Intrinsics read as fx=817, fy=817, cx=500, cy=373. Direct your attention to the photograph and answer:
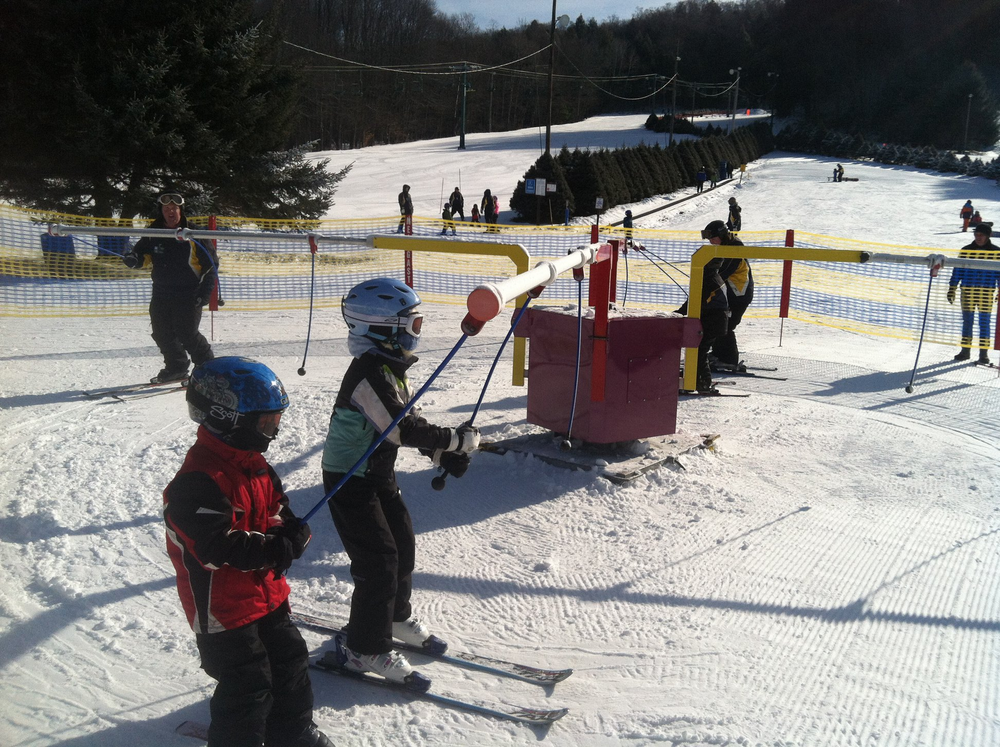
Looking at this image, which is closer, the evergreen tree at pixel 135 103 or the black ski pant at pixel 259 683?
the black ski pant at pixel 259 683

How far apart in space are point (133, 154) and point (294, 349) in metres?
Result: 11.1

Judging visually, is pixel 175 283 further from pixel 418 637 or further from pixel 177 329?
pixel 418 637

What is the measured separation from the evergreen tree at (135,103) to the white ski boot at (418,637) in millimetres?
16282

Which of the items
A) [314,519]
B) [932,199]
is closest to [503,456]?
[314,519]

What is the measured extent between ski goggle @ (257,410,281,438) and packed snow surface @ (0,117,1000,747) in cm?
127

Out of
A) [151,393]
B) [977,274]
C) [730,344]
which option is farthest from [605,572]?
[977,274]

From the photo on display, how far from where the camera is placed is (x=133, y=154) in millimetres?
18094

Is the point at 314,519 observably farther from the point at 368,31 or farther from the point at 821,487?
the point at 368,31

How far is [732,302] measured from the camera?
30.0 ft

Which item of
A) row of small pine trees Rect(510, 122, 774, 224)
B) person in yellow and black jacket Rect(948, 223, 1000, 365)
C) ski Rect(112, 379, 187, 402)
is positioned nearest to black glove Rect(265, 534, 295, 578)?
ski Rect(112, 379, 187, 402)

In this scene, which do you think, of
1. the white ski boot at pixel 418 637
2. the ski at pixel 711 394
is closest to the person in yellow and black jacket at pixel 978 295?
the ski at pixel 711 394

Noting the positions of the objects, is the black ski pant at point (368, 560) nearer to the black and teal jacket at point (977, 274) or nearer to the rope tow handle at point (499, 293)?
A: the rope tow handle at point (499, 293)

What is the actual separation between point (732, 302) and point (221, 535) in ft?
25.0

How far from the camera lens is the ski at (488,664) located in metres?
3.47
